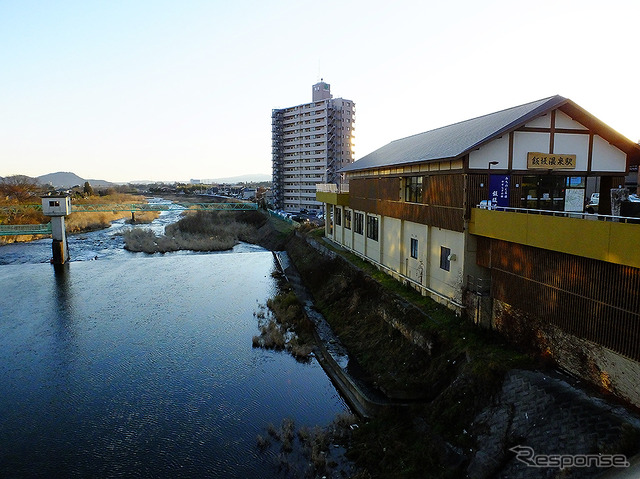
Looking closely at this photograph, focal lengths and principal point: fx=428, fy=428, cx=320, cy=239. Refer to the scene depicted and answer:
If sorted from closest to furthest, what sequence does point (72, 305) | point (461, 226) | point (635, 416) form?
point (635, 416), point (461, 226), point (72, 305)

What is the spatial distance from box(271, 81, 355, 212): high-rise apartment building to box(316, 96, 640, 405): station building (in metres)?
45.9

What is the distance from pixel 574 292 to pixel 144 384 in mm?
12907

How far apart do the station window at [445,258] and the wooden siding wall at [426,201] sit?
0.81 m

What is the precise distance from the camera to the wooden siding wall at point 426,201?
1343cm

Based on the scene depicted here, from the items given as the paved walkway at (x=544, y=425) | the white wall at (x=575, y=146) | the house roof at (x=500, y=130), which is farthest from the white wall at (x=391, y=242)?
the paved walkway at (x=544, y=425)

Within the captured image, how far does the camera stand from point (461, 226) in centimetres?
1310

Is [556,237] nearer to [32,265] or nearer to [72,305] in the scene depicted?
[72,305]

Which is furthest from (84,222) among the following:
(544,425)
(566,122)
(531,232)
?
(544,425)

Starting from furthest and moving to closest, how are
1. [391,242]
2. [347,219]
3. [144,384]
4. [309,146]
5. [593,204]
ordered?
[309,146]
[347,219]
[391,242]
[593,204]
[144,384]

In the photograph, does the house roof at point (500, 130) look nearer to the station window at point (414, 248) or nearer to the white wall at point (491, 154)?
the white wall at point (491, 154)

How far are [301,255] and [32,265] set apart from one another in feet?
74.6

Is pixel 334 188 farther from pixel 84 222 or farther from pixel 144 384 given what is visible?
pixel 84 222

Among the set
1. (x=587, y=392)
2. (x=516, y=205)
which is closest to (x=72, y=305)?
(x=516, y=205)

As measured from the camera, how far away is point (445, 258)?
1452cm
